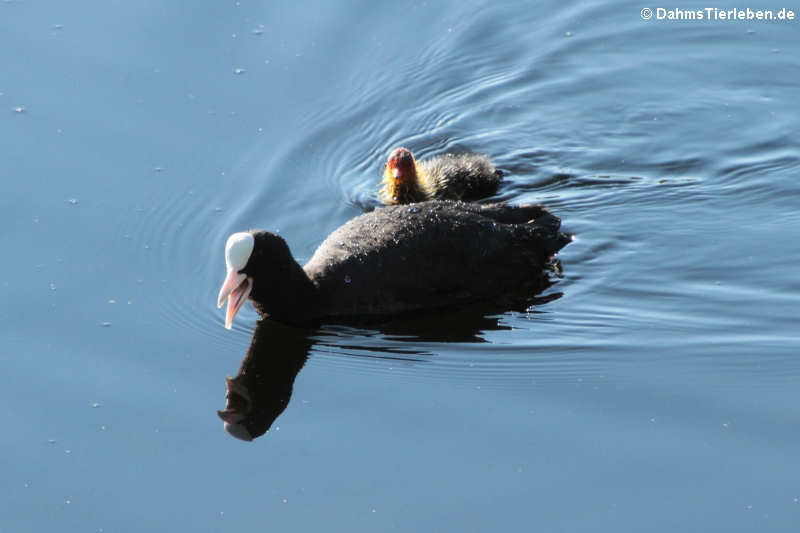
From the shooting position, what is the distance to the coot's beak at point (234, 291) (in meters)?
7.52

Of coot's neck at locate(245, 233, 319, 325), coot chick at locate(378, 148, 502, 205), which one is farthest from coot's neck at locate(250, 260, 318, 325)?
coot chick at locate(378, 148, 502, 205)

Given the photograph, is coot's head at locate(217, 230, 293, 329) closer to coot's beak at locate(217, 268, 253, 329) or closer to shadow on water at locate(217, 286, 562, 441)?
coot's beak at locate(217, 268, 253, 329)

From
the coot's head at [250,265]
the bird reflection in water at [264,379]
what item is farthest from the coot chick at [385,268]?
the bird reflection in water at [264,379]

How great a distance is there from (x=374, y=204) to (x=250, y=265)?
206 cm

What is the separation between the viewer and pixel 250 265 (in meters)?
7.61

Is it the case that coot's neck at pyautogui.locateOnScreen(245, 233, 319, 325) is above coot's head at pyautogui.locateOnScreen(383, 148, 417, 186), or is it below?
below

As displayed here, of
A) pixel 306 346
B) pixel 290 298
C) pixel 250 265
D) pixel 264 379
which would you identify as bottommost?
pixel 264 379

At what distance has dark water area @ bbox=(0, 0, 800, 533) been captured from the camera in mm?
6328

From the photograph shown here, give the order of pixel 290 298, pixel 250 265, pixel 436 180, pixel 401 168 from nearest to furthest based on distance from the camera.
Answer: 1. pixel 250 265
2. pixel 290 298
3. pixel 401 168
4. pixel 436 180

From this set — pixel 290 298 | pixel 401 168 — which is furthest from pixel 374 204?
pixel 290 298

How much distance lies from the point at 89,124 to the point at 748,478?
18.7ft

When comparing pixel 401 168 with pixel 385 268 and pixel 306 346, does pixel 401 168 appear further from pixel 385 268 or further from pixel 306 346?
pixel 306 346

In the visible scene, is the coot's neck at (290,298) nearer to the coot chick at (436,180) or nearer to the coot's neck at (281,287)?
the coot's neck at (281,287)

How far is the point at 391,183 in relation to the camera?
30.8 ft
